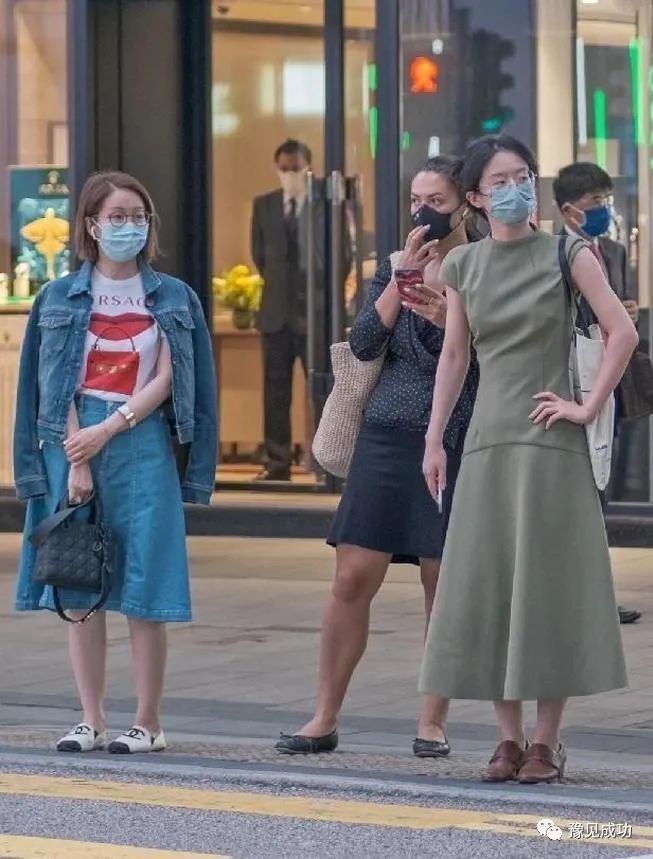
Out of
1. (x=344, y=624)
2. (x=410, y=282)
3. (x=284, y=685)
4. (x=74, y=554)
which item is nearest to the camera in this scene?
(x=410, y=282)

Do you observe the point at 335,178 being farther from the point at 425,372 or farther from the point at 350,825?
the point at 350,825

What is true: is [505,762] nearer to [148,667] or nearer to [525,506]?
[525,506]

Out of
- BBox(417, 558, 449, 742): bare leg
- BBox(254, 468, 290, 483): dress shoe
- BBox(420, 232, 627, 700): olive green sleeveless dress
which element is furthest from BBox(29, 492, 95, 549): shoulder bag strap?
BBox(254, 468, 290, 483): dress shoe

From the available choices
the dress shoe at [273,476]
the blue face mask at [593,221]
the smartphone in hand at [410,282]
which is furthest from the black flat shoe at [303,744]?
the dress shoe at [273,476]

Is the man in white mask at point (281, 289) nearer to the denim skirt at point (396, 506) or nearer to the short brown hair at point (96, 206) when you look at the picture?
the short brown hair at point (96, 206)

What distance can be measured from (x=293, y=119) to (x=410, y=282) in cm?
715

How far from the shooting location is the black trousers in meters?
13.6

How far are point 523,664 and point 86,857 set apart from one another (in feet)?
4.49

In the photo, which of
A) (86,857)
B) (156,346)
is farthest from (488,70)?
(86,857)

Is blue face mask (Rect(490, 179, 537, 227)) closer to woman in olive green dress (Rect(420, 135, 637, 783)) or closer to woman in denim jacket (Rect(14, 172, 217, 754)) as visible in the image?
woman in olive green dress (Rect(420, 135, 637, 783))

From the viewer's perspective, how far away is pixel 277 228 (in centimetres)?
1359

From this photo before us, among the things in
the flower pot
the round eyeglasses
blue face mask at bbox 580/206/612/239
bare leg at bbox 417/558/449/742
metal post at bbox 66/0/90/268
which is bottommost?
bare leg at bbox 417/558/449/742

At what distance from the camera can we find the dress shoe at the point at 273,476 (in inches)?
535

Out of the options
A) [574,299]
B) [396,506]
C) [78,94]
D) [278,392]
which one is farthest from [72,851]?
[278,392]
